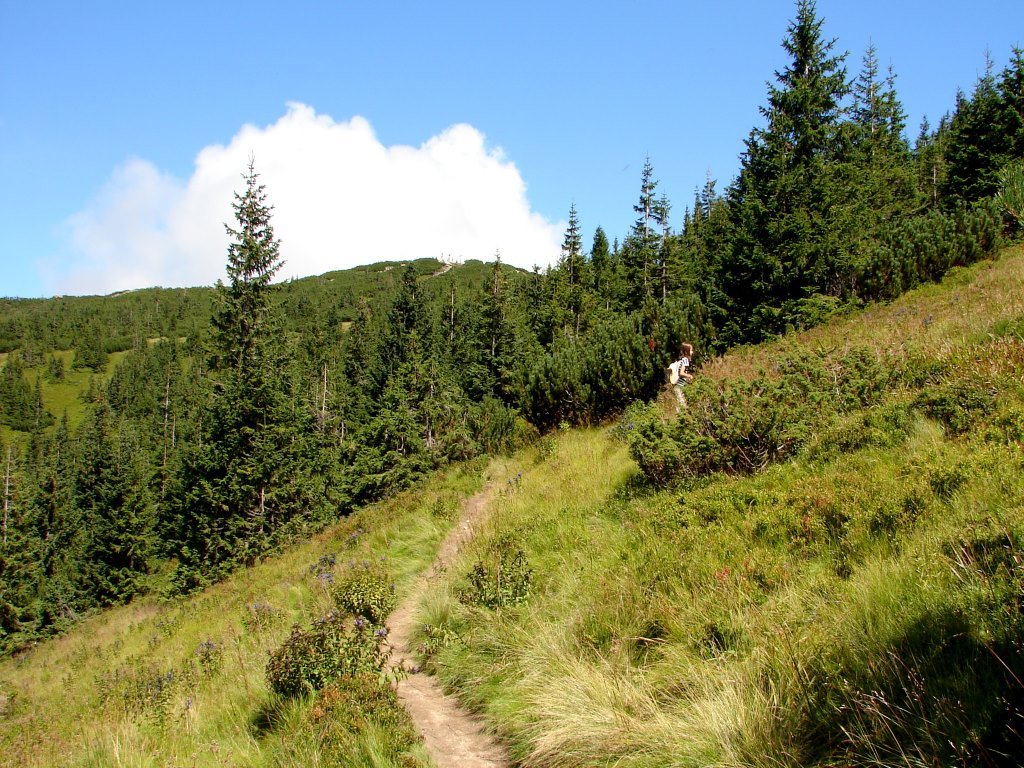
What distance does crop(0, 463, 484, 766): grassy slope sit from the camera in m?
3.82

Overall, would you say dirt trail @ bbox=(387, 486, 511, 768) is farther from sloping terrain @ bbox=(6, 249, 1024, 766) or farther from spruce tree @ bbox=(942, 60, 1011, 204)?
spruce tree @ bbox=(942, 60, 1011, 204)

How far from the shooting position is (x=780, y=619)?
341 centimetres

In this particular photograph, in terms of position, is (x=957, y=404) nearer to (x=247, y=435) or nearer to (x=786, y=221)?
(x=786, y=221)

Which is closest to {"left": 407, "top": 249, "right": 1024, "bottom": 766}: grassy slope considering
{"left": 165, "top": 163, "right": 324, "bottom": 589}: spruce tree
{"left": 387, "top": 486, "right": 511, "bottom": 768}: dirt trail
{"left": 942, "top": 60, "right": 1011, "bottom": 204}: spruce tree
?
{"left": 387, "top": 486, "right": 511, "bottom": 768}: dirt trail

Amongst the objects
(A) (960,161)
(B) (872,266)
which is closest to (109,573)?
(B) (872,266)

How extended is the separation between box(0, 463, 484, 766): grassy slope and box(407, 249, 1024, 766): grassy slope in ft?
4.14

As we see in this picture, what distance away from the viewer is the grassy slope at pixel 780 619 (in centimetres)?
243

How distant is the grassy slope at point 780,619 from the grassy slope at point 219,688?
1262 millimetres

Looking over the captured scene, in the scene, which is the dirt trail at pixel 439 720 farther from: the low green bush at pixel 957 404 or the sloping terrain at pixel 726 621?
the low green bush at pixel 957 404

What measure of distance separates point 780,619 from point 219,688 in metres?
5.13

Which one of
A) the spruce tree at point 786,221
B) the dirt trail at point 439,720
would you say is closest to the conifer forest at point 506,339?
the spruce tree at point 786,221

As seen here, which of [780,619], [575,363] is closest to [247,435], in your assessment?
[575,363]

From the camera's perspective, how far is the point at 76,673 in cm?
1180

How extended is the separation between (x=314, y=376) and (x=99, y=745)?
63.0 metres
